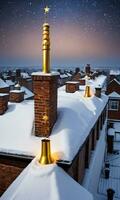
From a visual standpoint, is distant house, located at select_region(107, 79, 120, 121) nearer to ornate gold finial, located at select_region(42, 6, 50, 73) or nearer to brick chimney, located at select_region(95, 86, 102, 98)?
brick chimney, located at select_region(95, 86, 102, 98)

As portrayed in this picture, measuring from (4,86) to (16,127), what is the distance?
20180 millimetres

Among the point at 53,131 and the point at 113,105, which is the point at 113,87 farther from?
the point at 53,131

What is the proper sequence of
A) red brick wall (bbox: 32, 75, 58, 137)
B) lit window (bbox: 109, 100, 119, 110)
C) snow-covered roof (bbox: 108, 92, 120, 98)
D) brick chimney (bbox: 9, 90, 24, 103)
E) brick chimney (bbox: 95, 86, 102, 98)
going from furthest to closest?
lit window (bbox: 109, 100, 119, 110), snow-covered roof (bbox: 108, 92, 120, 98), brick chimney (bbox: 95, 86, 102, 98), brick chimney (bbox: 9, 90, 24, 103), red brick wall (bbox: 32, 75, 58, 137)

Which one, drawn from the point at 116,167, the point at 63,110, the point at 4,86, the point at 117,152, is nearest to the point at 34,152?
the point at 63,110

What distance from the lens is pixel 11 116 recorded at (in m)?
9.95

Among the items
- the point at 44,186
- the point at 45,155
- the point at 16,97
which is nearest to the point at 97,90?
the point at 16,97

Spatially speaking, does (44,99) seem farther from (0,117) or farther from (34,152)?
(0,117)

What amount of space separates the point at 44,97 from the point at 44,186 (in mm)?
3295

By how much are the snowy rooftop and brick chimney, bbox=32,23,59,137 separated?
32 centimetres

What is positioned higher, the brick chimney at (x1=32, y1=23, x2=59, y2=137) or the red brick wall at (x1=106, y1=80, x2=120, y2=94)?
the brick chimney at (x1=32, y1=23, x2=59, y2=137)

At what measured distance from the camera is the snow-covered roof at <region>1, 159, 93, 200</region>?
5387 mm

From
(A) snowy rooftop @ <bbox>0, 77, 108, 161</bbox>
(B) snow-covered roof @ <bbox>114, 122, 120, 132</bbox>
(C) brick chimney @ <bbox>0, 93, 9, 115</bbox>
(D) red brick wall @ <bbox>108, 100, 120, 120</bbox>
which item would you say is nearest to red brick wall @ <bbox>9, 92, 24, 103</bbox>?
(A) snowy rooftop @ <bbox>0, 77, 108, 161</bbox>

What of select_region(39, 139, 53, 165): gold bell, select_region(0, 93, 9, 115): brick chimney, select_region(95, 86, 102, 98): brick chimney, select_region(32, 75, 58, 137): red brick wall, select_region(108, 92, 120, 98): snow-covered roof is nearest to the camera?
select_region(39, 139, 53, 165): gold bell

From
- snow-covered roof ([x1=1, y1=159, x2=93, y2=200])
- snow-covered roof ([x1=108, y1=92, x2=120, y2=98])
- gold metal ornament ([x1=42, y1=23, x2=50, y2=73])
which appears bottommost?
snow-covered roof ([x1=108, y1=92, x2=120, y2=98])
